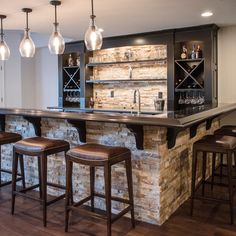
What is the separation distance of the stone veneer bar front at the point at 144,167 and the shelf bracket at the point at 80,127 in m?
0.05

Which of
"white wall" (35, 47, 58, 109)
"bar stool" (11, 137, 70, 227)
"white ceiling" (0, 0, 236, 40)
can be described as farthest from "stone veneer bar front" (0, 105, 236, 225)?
"white wall" (35, 47, 58, 109)

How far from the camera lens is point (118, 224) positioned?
278cm

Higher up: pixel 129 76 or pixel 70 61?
pixel 70 61

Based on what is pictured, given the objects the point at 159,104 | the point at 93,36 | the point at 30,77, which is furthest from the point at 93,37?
the point at 30,77

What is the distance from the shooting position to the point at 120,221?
2.84 meters

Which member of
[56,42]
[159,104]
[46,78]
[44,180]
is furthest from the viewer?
[46,78]

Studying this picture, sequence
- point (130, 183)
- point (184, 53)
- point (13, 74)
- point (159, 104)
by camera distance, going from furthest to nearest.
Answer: point (13, 74) < point (159, 104) < point (184, 53) < point (130, 183)

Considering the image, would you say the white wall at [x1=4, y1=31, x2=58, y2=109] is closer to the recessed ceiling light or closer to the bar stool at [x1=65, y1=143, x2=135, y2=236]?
the recessed ceiling light

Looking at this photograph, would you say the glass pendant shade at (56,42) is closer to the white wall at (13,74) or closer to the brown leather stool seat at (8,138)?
the brown leather stool seat at (8,138)

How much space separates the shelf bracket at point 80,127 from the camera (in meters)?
2.95

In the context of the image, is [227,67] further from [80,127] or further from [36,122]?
[36,122]

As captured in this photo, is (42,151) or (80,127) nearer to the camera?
(42,151)

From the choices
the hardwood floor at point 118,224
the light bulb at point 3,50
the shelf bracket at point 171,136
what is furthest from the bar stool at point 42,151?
the light bulb at point 3,50

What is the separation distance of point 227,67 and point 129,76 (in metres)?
1.83
